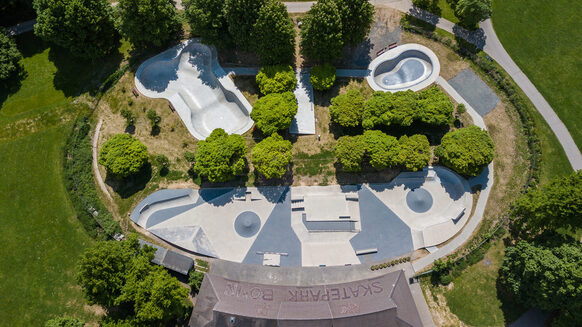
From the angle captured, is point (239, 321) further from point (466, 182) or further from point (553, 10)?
point (553, 10)

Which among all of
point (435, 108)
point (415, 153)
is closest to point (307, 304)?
point (415, 153)

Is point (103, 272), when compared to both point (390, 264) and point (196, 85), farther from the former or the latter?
point (390, 264)

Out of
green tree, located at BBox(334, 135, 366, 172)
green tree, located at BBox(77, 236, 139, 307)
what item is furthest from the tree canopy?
green tree, located at BBox(334, 135, 366, 172)

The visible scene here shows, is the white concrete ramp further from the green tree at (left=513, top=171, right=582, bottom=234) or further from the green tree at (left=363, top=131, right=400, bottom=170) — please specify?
the green tree at (left=513, top=171, right=582, bottom=234)

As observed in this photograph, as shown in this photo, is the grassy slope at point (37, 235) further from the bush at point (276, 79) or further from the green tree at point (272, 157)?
the bush at point (276, 79)

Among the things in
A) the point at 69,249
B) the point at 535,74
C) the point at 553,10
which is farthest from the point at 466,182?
the point at 69,249

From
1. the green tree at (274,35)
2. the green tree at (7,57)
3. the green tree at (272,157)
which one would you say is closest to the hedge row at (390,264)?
the green tree at (272,157)

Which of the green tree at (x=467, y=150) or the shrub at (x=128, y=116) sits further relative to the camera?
the shrub at (x=128, y=116)
